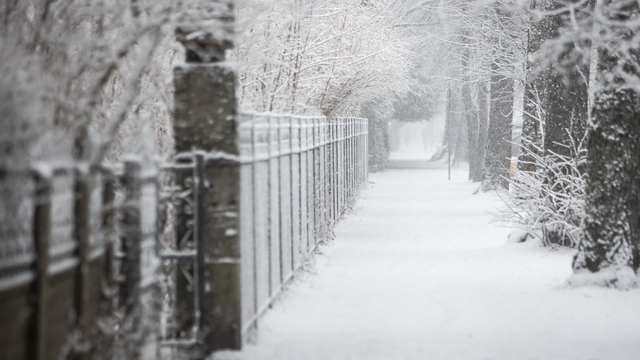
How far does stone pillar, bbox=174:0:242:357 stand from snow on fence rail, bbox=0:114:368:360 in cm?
1

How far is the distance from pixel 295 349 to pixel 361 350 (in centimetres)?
51

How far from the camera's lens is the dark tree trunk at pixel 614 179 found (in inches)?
291

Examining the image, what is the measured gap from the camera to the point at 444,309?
717 centimetres

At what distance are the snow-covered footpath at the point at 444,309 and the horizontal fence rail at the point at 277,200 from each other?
322 mm

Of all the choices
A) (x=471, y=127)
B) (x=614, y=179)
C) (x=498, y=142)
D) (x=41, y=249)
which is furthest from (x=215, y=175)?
(x=471, y=127)

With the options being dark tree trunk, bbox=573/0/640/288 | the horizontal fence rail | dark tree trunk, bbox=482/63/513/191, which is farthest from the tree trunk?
dark tree trunk, bbox=573/0/640/288

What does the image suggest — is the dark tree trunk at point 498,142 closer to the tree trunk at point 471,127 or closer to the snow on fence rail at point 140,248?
the tree trunk at point 471,127

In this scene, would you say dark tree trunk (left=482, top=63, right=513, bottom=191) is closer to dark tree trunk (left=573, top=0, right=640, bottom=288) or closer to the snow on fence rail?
dark tree trunk (left=573, top=0, right=640, bottom=288)

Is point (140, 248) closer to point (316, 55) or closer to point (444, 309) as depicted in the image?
point (444, 309)

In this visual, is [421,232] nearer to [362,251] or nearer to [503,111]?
[362,251]

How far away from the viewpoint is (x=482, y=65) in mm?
23375

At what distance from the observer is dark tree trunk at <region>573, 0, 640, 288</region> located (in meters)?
7.40

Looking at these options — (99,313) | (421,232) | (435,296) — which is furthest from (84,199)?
(421,232)

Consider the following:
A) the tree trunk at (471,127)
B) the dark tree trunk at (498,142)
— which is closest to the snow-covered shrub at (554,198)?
the dark tree trunk at (498,142)
